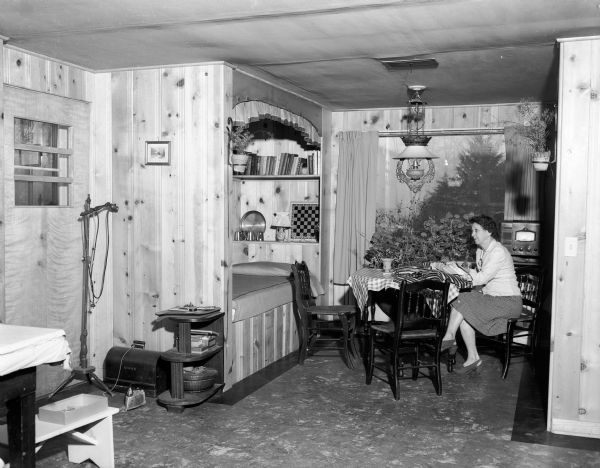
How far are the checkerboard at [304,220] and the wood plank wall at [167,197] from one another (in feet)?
8.61

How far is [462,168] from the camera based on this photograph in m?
7.80

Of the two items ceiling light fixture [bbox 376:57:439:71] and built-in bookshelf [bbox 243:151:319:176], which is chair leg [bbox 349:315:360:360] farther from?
ceiling light fixture [bbox 376:57:439:71]

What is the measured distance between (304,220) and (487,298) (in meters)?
2.56

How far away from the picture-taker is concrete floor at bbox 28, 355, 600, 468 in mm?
4125

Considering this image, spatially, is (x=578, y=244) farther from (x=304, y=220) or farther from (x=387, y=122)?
(x=304, y=220)

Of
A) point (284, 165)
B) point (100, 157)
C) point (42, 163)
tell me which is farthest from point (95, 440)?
point (284, 165)

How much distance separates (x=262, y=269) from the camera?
24.0ft

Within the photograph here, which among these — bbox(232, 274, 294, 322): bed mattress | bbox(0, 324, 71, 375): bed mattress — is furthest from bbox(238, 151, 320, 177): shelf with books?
bbox(0, 324, 71, 375): bed mattress

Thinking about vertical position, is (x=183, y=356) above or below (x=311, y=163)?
below

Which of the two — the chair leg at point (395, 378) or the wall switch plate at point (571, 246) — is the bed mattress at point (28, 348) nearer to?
the chair leg at point (395, 378)

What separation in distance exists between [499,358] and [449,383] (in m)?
1.10

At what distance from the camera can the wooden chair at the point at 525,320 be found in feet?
19.9

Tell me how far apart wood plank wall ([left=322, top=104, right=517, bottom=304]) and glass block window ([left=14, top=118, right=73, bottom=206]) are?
3.15 metres

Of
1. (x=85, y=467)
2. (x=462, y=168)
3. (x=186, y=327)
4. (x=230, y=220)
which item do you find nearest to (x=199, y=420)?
(x=186, y=327)
